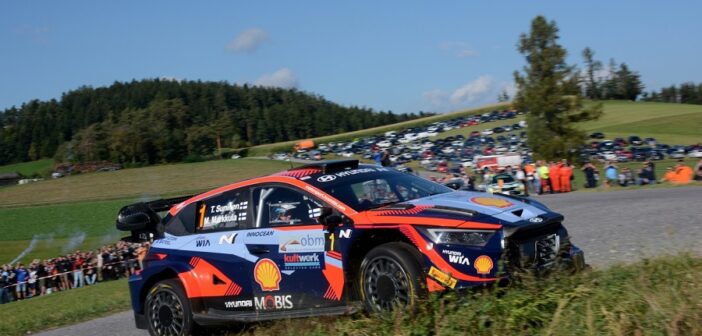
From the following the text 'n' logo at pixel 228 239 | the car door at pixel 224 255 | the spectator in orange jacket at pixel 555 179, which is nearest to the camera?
the car door at pixel 224 255

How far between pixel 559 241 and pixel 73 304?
10275 mm

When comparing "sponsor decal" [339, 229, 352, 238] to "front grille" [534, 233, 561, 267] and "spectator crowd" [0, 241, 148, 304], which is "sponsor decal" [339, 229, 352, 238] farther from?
"spectator crowd" [0, 241, 148, 304]

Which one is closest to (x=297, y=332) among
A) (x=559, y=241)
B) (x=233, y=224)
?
(x=233, y=224)

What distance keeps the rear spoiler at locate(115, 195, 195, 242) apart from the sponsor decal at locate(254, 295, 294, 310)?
5.76 ft

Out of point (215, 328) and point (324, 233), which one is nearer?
point (324, 233)

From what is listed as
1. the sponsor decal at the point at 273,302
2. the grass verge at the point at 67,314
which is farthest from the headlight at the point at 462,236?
the grass verge at the point at 67,314

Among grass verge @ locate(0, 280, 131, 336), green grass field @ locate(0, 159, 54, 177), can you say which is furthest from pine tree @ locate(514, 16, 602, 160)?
green grass field @ locate(0, 159, 54, 177)

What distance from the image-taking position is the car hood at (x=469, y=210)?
20.6 feet

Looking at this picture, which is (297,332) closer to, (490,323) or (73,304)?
(490,323)

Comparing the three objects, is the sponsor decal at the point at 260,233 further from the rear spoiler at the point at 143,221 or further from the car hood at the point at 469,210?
the rear spoiler at the point at 143,221

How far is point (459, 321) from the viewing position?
215 inches

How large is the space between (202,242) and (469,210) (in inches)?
115

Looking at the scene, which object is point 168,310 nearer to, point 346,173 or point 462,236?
point 346,173

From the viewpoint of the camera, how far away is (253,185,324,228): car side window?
7.15 m
